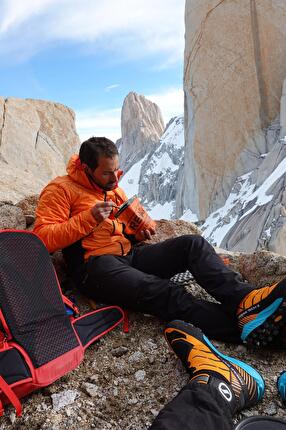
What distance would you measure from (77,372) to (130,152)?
11743 centimetres

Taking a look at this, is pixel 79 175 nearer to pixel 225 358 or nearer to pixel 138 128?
pixel 225 358

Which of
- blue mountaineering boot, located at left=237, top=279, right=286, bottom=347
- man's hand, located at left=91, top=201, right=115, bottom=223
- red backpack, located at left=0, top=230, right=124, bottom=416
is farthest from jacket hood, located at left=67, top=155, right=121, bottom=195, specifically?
blue mountaineering boot, located at left=237, top=279, right=286, bottom=347

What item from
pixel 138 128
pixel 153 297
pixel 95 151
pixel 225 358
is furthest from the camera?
pixel 138 128

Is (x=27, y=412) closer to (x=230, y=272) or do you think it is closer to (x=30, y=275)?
(x=30, y=275)

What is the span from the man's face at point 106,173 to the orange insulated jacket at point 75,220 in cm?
7

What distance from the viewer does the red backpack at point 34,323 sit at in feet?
7.55

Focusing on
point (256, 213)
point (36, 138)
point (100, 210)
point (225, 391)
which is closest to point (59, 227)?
point (100, 210)

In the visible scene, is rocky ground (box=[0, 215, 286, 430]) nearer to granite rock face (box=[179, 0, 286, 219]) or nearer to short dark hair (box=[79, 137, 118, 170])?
short dark hair (box=[79, 137, 118, 170])

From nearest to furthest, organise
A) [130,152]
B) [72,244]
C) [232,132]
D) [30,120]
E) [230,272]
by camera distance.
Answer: [230,272] → [72,244] → [30,120] → [232,132] → [130,152]

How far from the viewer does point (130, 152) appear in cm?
11844

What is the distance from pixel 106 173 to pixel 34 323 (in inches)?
58.2

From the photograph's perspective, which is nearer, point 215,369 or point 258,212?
point 215,369

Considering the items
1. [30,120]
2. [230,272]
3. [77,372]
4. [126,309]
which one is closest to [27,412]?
[77,372]

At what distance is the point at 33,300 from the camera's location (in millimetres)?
2697
